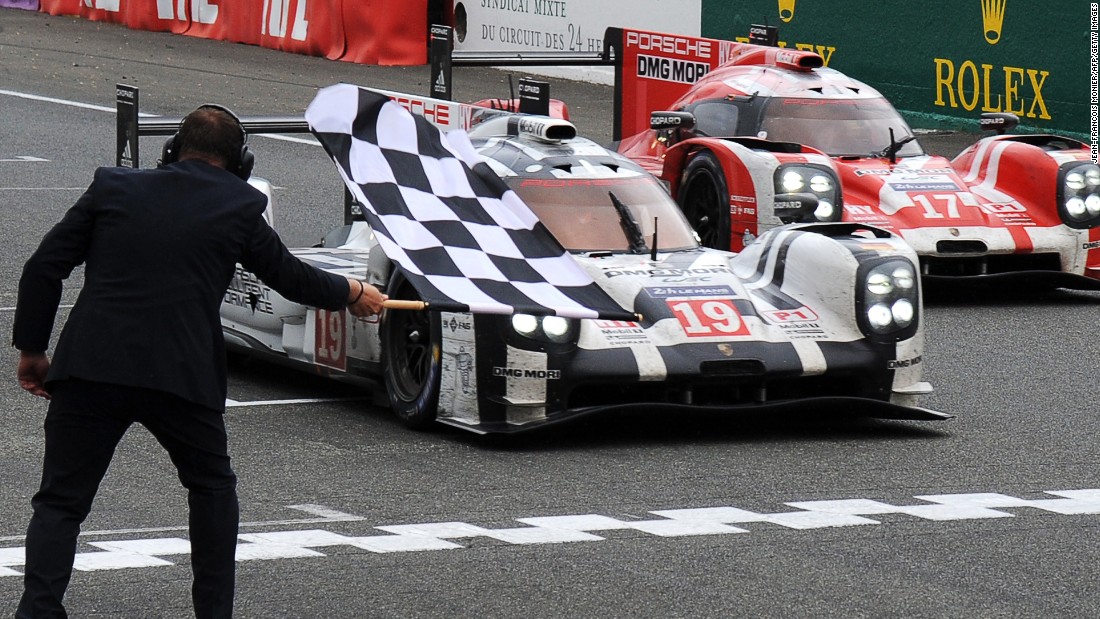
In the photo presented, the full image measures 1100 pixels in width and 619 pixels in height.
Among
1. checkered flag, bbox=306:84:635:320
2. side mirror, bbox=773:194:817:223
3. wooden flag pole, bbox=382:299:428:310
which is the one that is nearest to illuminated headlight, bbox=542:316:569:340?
checkered flag, bbox=306:84:635:320

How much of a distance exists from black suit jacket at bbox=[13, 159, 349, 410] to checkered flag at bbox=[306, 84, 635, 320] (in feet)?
3.94

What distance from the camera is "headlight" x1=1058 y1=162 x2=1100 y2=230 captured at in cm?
1197

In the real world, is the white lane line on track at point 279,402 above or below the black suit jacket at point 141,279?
below

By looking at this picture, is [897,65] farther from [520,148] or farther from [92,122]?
[520,148]

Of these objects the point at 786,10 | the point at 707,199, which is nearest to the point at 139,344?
the point at 707,199

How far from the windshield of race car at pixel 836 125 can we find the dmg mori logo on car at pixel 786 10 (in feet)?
33.1

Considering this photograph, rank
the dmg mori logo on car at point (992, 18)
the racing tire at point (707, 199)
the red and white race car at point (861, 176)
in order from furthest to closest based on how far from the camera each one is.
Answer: the dmg mori logo on car at point (992, 18) < the racing tire at point (707, 199) < the red and white race car at point (861, 176)

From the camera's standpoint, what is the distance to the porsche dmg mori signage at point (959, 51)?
64.4 ft

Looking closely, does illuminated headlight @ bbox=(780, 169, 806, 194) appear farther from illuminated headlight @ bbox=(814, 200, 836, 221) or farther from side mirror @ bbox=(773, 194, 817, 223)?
side mirror @ bbox=(773, 194, 817, 223)

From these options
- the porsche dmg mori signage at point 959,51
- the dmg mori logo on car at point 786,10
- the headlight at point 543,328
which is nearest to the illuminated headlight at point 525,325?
the headlight at point 543,328

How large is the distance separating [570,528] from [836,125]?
6922 millimetres

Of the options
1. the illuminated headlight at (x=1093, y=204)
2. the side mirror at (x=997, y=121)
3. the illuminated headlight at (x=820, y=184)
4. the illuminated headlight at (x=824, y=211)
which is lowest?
the illuminated headlight at (x=824, y=211)

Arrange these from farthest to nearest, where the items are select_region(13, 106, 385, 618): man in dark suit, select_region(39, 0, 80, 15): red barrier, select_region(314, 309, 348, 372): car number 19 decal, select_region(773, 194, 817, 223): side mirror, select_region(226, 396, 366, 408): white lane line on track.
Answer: select_region(39, 0, 80, 15): red barrier < select_region(773, 194, 817, 223): side mirror < select_region(226, 396, 366, 408): white lane line on track < select_region(314, 309, 348, 372): car number 19 decal < select_region(13, 106, 385, 618): man in dark suit

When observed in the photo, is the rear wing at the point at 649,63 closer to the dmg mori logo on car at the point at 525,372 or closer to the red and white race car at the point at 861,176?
the red and white race car at the point at 861,176
